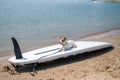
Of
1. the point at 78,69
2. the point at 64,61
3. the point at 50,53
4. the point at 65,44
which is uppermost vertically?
the point at 65,44

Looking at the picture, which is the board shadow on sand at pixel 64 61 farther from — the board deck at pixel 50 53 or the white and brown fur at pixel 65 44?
the white and brown fur at pixel 65 44

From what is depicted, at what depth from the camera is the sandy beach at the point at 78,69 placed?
8672mm

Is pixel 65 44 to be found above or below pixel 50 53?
above

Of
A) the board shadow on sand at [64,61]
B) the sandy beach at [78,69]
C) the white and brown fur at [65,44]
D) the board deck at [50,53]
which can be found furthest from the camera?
the white and brown fur at [65,44]

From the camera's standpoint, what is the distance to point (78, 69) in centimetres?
977

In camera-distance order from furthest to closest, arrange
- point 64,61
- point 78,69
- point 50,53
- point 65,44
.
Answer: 1. point 65,44
2. point 64,61
3. point 50,53
4. point 78,69

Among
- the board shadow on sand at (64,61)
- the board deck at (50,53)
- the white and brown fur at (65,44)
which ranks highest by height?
the white and brown fur at (65,44)

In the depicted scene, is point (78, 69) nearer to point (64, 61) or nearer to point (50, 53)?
point (64, 61)

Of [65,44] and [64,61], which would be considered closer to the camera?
[64,61]

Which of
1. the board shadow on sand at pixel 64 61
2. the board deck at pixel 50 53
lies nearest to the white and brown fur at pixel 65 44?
the board deck at pixel 50 53

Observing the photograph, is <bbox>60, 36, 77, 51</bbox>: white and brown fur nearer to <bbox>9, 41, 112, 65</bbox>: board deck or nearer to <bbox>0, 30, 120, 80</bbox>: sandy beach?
<bbox>9, 41, 112, 65</bbox>: board deck

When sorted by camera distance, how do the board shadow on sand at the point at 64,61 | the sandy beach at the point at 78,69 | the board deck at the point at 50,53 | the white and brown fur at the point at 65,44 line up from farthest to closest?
the white and brown fur at the point at 65,44 → the board shadow on sand at the point at 64,61 → the board deck at the point at 50,53 → the sandy beach at the point at 78,69

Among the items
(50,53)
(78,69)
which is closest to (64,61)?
(50,53)

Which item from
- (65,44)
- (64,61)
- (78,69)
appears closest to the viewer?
(78,69)
